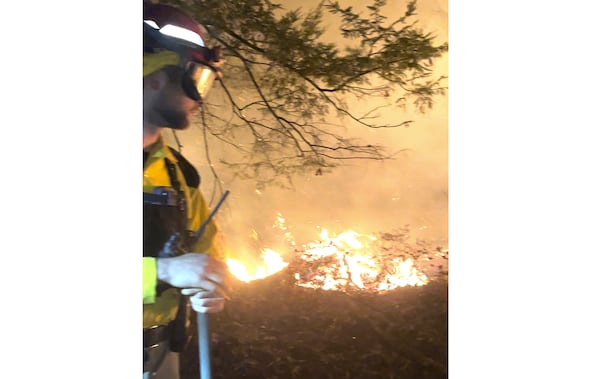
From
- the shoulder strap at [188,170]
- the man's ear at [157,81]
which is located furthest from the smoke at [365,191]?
the man's ear at [157,81]

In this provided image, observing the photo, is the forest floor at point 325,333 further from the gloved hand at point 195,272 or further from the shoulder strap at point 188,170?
the shoulder strap at point 188,170

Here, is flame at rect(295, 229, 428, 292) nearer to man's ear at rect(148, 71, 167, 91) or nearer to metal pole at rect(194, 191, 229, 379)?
metal pole at rect(194, 191, 229, 379)

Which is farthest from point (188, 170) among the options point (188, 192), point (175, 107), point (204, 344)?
point (204, 344)

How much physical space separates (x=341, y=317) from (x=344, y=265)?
0.44 ft

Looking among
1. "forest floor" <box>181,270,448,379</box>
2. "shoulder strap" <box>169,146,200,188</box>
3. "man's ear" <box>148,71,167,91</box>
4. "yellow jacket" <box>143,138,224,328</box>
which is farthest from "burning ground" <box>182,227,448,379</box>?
"man's ear" <box>148,71,167,91</box>

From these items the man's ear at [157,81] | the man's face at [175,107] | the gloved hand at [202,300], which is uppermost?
the man's ear at [157,81]

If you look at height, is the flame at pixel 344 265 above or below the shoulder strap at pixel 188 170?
below

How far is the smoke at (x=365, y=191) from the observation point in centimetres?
125

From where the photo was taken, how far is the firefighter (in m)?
1.22
